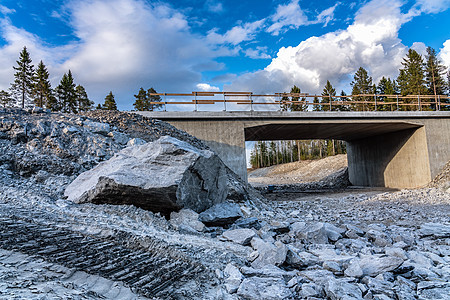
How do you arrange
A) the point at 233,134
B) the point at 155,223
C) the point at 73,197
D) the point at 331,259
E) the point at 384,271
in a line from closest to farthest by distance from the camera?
the point at 384,271 < the point at 331,259 < the point at 155,223 < the point at 73,197 < the point at 233,134

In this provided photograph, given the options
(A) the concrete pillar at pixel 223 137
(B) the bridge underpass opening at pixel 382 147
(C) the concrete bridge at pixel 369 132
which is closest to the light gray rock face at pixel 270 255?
(C) the concrete bridge at pixel 369 132

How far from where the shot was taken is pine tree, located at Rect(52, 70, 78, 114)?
4150 centimetres

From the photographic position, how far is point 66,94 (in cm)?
4216

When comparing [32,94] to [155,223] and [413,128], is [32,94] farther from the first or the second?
[413,128]

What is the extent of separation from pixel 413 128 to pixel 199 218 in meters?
21.4

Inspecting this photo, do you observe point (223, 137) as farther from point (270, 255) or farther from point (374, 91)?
point (374, 91)

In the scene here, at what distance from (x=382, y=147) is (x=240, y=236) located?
937 inches

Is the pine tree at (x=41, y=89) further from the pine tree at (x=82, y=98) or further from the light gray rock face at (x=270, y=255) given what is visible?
the light gray rock face at (x=270, y=255)

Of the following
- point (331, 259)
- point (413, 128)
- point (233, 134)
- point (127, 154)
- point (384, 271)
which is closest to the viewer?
point (384, 271)

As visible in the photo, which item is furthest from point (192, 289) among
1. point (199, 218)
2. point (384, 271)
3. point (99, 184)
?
point (99, 184)

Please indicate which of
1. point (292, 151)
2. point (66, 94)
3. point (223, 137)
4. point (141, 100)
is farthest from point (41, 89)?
point (292, 151)

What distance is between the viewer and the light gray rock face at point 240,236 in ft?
16.6

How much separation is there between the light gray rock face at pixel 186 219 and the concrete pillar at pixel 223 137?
10050 millimetres

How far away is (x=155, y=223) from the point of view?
557 cm
